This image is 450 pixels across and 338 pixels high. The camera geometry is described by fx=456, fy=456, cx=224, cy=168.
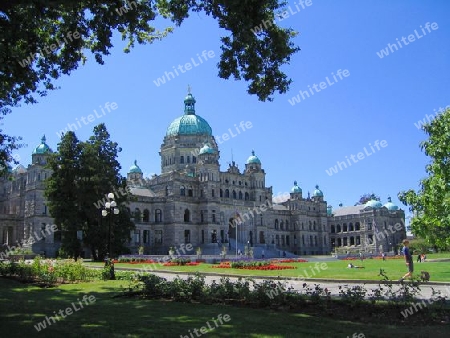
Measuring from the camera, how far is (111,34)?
17625 mm

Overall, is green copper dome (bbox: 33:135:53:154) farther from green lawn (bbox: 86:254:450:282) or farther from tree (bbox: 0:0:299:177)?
tree (bbox: 0:0:299:177)

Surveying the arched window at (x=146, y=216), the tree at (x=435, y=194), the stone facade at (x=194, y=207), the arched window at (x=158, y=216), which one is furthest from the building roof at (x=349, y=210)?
the tree at (x=435, y=194)

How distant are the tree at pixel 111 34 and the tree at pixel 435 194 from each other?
9487 mm

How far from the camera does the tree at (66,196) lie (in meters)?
44.9

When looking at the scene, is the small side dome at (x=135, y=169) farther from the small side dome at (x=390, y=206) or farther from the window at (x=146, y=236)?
the small side dome at (x=390, y=206)

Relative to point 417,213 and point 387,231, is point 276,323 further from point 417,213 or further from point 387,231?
point 387,231

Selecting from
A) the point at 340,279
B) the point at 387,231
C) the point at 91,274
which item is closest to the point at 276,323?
the point at 340,279

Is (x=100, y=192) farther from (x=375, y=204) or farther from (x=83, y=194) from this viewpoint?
(x=375, y=204)

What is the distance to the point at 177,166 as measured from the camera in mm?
80438

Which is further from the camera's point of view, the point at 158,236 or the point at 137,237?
the point at 158,236

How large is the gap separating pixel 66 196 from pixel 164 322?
1440 inches

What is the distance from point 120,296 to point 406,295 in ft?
33.5

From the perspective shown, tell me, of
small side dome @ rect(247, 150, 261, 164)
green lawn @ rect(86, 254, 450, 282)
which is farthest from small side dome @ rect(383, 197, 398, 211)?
green lawn @ rect(86, 254, 450, 282)

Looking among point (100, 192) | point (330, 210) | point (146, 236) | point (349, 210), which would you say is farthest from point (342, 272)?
point (330, 210)
